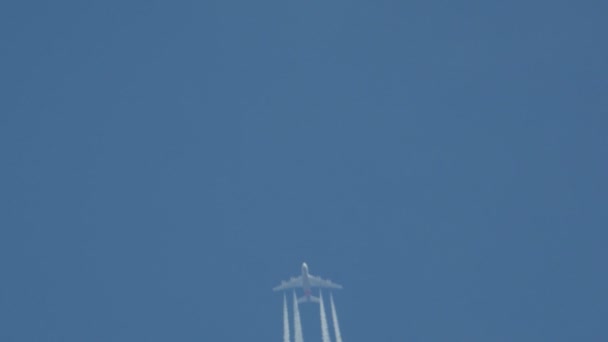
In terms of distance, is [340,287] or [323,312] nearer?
[323,312]

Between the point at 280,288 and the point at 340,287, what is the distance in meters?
6.95

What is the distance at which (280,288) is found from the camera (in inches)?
6540

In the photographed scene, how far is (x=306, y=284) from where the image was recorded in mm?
162500

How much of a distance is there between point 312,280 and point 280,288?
3.94 meters

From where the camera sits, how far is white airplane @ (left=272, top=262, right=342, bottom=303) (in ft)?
529

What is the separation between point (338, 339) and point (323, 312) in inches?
123

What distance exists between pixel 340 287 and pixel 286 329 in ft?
37.6

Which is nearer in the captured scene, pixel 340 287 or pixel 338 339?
pixel 338 339

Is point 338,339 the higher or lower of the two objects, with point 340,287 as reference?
lower

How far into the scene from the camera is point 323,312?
157500mm

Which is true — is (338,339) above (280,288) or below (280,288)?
below

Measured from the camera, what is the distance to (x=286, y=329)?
523ft

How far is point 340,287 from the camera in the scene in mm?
168750

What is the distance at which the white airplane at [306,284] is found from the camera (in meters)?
161
